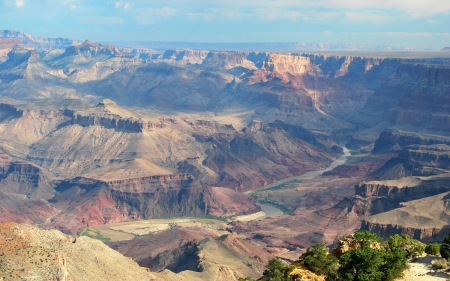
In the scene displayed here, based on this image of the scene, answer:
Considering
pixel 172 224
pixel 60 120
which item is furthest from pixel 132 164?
pixel 60 120

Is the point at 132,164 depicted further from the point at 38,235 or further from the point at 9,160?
the point at 38,235

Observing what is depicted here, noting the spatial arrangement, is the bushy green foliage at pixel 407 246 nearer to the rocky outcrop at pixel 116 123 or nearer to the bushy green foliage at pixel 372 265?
the bushy green foliage at pixel 372 265

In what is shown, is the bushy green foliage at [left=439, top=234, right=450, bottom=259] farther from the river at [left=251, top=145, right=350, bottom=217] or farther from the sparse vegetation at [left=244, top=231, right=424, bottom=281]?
the river at [left=251, top=145, right=350, bottom=217]

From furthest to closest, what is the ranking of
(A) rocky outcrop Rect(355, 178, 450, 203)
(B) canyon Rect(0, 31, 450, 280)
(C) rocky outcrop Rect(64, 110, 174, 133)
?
(C) rocky outcrop Rect(64, 110, 174, 133) < (A) rocky outcrop Rect(355, 178, 450, 203) < (B) canyon Rect(0, 31, 450, 280)

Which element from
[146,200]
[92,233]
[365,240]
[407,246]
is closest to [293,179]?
[146,200]

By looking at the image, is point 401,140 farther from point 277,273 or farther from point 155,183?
point 277,273

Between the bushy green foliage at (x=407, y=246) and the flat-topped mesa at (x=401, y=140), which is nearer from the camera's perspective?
the bushy green foliage at (x=407, y=246)

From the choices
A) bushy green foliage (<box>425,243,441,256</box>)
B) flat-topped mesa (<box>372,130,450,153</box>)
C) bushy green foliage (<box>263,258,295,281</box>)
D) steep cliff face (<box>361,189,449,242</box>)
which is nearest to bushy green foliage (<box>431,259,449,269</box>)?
bushy green foliage (<box>425,243,441,256</box>)

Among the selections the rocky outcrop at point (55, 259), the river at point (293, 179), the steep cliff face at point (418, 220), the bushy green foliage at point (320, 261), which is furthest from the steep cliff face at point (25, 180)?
the bushy green foliage at point (320, 261)
